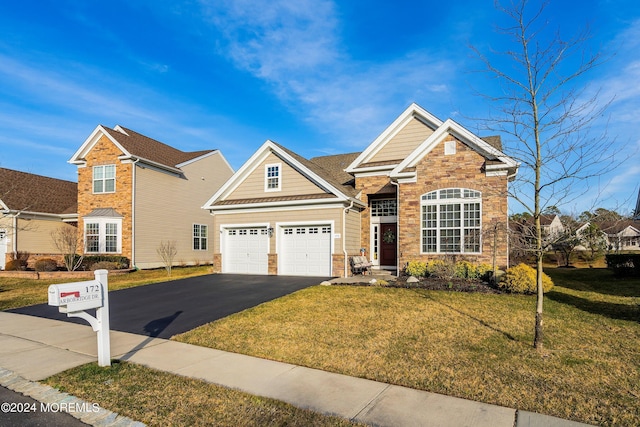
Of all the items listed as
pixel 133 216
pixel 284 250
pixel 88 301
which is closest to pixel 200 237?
pixel 133 216

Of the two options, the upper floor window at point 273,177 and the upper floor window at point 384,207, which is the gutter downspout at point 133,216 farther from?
the upper floor window at point 384,207

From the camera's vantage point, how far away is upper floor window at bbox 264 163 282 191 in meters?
18.4

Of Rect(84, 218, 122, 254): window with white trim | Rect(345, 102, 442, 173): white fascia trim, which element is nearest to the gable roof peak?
Rect(84, 218, 122, 254): window with white trim

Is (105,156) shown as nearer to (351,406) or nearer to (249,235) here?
(249,235)

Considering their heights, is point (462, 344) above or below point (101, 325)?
below

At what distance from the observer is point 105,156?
72.9 ft

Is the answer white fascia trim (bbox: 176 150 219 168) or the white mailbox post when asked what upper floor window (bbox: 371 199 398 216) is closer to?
white fascia trim (bbox: 176 150 219 168)

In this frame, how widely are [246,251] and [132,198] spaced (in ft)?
26.4

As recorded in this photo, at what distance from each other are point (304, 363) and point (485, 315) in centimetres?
521

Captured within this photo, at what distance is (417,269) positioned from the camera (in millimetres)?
14680

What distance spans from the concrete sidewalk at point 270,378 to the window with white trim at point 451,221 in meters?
10.8

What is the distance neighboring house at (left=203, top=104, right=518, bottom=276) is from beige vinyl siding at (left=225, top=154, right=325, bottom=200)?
0.05 metres

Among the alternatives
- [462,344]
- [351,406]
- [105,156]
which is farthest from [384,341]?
[105,156]

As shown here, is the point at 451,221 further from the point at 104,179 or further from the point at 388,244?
the point at 104,179
